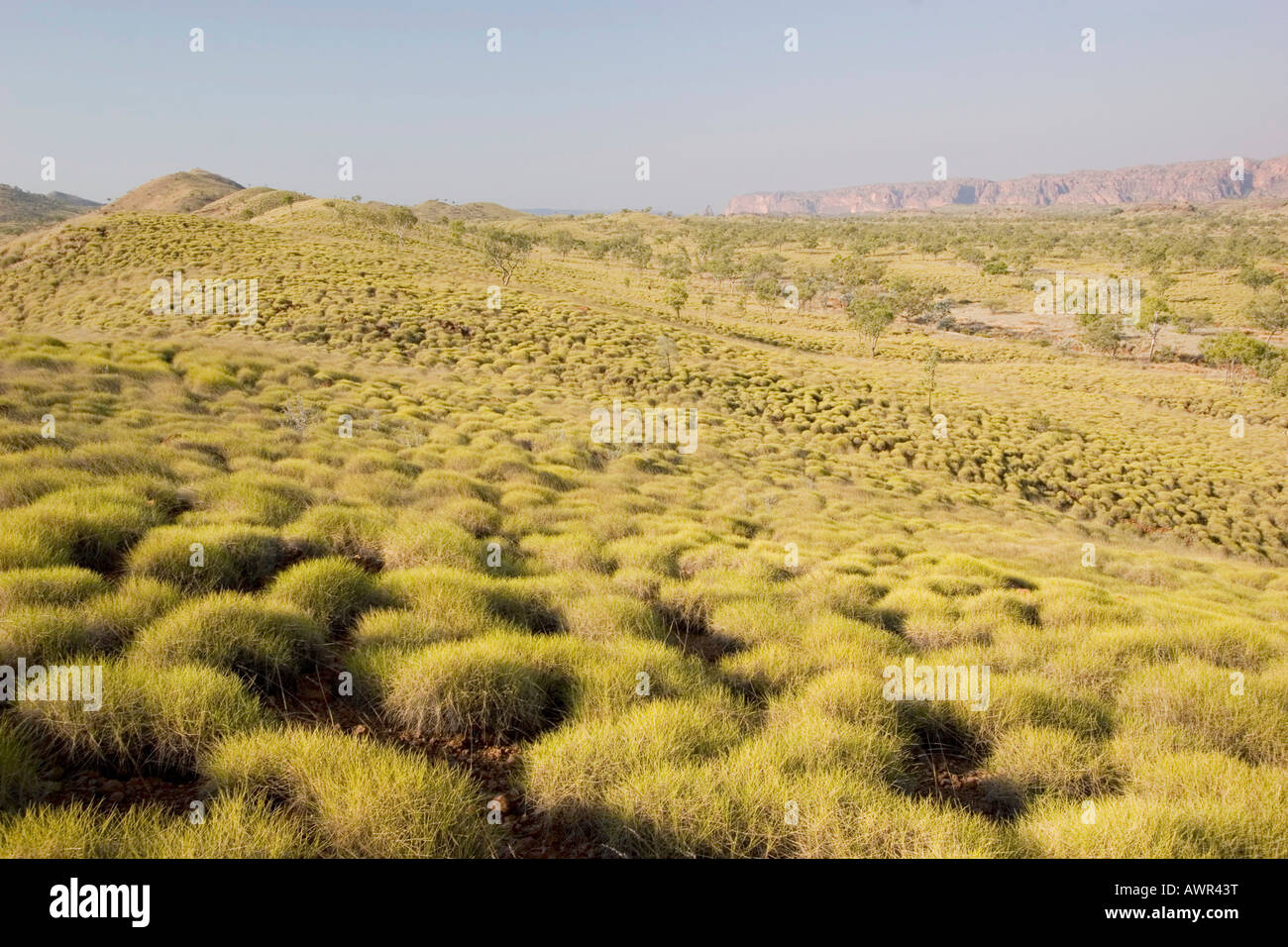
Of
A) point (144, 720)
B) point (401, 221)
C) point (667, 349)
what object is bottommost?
point (144, 720)

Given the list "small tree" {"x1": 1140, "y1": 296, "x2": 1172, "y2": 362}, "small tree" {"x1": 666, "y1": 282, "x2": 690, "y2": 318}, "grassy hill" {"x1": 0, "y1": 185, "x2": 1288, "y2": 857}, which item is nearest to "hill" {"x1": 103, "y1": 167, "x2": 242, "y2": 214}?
"small tree" {"x1": 666, "y1": 282, "x2": 690, "y2": 318}

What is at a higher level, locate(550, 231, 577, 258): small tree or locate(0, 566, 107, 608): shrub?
→ locate(550, 231, 577, 258): small tree

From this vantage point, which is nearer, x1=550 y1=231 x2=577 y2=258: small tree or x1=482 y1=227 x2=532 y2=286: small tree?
x1=482 y1=227 x2=532 y2=286: small tree

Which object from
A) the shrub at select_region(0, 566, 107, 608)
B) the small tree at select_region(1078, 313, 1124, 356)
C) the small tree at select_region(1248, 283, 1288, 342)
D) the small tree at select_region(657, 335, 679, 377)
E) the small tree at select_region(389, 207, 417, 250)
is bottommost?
the shrub at select_region(0, 566, 107, 608)

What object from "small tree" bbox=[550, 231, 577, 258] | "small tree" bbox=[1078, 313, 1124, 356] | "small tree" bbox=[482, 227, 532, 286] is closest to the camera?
"small tree" bbox=[482, 227, 532, 286]

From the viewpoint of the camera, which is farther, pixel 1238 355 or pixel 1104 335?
pixel 1104 335

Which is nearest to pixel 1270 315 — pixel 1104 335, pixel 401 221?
pixel 1104 335

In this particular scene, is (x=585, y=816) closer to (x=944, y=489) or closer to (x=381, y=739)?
(x=381, y=739)

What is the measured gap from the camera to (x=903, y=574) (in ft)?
32.5

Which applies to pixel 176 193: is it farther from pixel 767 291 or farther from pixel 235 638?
pixel 235 638

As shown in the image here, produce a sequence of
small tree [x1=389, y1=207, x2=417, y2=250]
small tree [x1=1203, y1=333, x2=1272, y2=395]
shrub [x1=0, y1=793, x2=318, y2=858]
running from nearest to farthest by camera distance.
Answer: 1. shrub [x1=0, y1=793, x2=318, y2=858]
2. small tree [x1=1203, y1=333, x2=1272, y2=395]
3. small tree [x1=389, y1=207, x2=417, y2=250]

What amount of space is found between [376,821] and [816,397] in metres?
40.1

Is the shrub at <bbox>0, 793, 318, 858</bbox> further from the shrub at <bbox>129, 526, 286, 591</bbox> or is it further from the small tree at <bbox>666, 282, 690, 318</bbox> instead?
the small tree at <bbox>666, 282, 690, 318</bbox>
